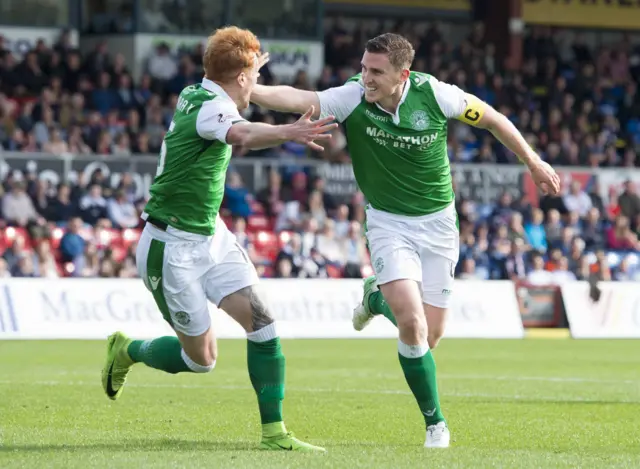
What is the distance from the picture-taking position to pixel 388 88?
8.82 meters

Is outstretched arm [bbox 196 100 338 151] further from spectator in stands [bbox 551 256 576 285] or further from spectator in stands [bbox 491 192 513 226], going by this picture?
spectator in stands [bbox 491 192 513 226]

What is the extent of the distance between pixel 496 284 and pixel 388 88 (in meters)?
14.5

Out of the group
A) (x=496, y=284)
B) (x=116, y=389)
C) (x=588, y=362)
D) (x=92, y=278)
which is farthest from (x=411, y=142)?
(x=496, y=284)

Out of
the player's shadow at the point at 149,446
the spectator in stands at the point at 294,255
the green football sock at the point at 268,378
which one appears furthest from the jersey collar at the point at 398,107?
the spectator in stands at the point at 294,255

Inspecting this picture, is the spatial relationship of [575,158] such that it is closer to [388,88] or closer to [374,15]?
[374,15]

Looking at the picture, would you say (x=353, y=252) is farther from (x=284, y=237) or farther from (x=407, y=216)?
(x=407, y=216)

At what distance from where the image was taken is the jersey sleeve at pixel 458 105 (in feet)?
29.5

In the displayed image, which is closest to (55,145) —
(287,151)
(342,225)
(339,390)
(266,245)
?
(266,245)

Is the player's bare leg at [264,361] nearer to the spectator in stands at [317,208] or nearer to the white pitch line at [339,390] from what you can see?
the white pitch line at [339,390]

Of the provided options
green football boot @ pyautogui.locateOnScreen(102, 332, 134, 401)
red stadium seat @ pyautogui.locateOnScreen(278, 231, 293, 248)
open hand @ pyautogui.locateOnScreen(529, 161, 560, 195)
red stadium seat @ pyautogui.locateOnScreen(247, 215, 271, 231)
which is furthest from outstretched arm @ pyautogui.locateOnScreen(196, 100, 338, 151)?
red stadium seat @ pyautogui.locateOnScreen(247, 215, 271, 231)

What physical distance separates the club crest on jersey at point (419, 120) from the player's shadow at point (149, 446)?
225cm

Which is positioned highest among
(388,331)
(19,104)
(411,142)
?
(411,142)

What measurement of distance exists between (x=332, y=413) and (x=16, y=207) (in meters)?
12.8

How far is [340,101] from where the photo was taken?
29.6 ft
